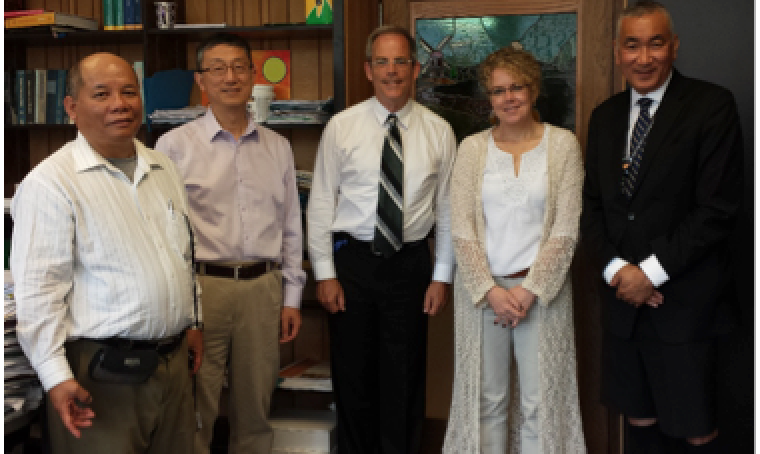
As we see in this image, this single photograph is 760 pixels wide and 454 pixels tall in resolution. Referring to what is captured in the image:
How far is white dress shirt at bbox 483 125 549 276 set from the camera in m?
Result: 2.75

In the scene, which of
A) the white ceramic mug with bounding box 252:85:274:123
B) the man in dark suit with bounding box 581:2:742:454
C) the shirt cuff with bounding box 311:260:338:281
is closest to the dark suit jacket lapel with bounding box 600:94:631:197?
the man in dark suit with bounding box 581:2:742:454

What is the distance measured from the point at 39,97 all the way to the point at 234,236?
1.60 m

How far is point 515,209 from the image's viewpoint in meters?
2.75

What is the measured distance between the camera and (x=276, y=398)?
394 cm

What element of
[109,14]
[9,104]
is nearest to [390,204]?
[109,14]

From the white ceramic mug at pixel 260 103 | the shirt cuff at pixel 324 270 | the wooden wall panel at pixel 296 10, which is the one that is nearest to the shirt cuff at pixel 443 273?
the shirt cuff at pixel 324 270

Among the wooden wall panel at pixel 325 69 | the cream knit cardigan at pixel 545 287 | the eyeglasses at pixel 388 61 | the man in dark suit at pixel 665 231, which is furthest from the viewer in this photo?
the wooden wall panel at pixel 325 69

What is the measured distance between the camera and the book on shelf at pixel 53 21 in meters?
3.61

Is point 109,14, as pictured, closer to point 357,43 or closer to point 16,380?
point 357,43

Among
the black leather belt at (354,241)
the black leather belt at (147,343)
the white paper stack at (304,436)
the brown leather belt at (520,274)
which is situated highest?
the black leather belt at (354,241)

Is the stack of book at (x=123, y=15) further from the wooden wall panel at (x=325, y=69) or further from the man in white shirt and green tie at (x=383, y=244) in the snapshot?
the man in white shirt and green tie at (x=383, y=244)

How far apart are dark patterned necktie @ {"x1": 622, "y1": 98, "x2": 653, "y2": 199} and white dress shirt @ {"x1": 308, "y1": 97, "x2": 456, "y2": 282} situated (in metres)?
0.70

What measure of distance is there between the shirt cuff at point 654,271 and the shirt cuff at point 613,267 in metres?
0.07

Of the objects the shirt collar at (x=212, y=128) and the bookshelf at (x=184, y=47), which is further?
the bookshelf at (x=184, y=47)
